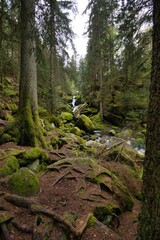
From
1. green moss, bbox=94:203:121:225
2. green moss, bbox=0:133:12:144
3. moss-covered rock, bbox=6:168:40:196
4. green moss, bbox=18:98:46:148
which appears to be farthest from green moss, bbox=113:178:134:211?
green moss, bbox=0:133:12:144

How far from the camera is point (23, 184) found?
415 centimetres

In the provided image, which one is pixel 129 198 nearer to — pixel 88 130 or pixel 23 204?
pixel 23 204

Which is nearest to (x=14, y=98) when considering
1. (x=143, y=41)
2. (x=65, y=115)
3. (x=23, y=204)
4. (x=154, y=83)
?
(x=65, y=115)

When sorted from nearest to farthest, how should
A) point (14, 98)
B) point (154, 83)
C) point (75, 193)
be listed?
point (154, 83) < point (75, 193) < point (14, 98)

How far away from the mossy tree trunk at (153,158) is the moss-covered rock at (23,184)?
98.7 inches

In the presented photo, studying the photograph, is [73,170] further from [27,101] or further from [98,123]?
[98,123]

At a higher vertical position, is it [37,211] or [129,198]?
[37,211]

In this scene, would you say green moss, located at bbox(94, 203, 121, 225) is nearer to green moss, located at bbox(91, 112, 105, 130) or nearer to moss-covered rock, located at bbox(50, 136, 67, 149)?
moss-covered rock, located at bbox(50, 136, 67, 149)

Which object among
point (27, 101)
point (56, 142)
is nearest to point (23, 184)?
point (27, 101)

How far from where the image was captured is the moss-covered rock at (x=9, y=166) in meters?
4.53

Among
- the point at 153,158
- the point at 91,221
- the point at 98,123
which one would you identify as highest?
the point at 153,158

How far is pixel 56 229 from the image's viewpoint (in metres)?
3.23

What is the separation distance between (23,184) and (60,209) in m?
0.95

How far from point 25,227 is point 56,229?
0.50 m
